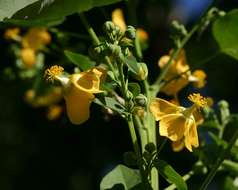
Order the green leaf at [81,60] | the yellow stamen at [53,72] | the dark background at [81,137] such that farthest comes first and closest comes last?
the dark background at [81,137]
the green leaf at [81,60]
the yellow stamen at [53,72]

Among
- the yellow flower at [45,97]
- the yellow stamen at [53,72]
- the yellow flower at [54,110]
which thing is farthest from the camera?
the yellow flower at [54,110]

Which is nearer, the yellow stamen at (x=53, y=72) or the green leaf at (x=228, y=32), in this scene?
the yellow stamen at (x=53, y=72)

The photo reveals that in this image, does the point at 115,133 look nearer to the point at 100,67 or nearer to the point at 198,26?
the point at 198,26

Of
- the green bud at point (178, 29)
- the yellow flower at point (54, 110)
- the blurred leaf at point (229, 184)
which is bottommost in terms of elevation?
the blurred leaf at point (229, 184)

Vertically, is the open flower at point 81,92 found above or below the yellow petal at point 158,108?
above

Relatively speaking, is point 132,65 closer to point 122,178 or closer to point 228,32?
point 122,178

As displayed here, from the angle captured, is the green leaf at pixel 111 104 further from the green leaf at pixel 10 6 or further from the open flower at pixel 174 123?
the green leaf at pixel 10 6

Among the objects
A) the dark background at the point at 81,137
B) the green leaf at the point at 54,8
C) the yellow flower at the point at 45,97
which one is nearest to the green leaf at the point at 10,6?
the green leaf at the point at 54,8
